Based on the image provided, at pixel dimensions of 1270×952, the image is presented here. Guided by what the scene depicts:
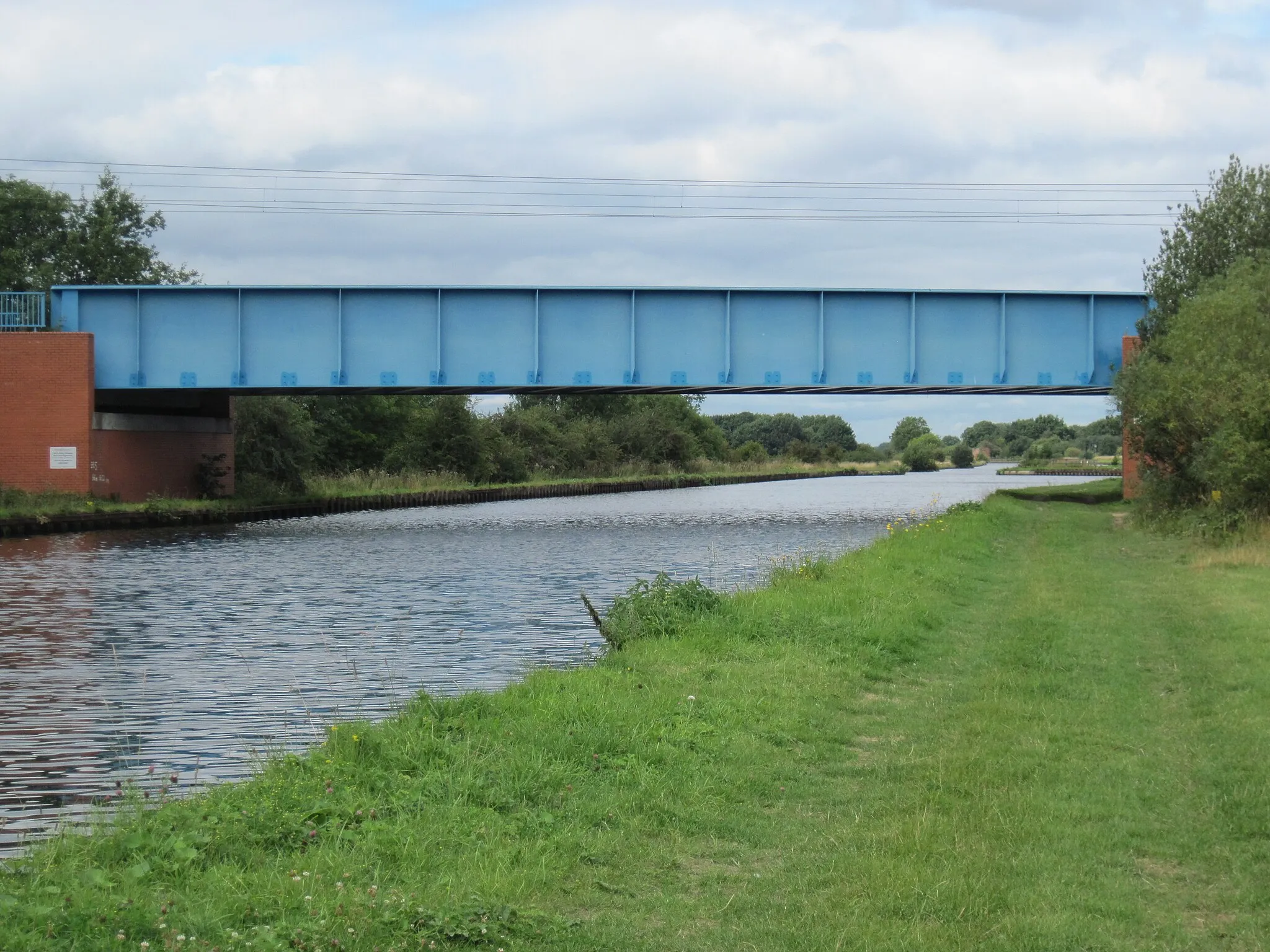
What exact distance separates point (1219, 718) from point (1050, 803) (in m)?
3.18

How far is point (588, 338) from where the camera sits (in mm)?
45750

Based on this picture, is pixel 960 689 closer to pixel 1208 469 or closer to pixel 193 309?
pixel 1208 469

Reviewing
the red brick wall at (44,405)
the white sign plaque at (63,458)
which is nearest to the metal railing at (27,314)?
the red brick wall at (44,405)

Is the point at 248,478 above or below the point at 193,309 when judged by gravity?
below

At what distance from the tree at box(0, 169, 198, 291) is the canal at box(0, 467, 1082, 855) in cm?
3785

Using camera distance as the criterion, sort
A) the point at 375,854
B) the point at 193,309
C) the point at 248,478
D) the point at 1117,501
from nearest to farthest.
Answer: the point at 375,854 < the point at 193,309 < the point at 1117,501 < the point at 248,478

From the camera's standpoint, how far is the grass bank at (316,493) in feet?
129

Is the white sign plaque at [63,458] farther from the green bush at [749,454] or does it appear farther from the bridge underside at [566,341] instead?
the green bush at [749,454]

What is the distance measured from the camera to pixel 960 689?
40.1ft

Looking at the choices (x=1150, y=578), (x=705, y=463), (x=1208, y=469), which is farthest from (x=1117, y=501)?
(x=705, y=463)

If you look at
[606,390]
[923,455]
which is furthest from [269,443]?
[923,455]

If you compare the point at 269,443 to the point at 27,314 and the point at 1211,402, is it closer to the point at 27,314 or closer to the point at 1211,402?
the point at 27,314

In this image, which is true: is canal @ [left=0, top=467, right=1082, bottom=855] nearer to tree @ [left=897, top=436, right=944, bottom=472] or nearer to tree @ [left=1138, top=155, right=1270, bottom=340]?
tree @ [left=1138, top=155, right=1270, bottom=340]

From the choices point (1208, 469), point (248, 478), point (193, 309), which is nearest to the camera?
point (1208, 469)
